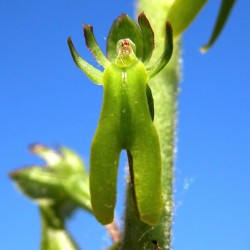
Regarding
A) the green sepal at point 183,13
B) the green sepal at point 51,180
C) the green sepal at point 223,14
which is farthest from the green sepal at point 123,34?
the green sepal at point 51,180

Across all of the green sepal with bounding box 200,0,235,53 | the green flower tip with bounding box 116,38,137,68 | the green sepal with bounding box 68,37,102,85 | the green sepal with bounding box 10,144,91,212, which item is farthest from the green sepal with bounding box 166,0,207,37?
the green sepal with bounding box 10,144,91,212

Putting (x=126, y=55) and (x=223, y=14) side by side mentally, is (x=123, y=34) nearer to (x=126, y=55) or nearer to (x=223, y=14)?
(x=126, y=55)

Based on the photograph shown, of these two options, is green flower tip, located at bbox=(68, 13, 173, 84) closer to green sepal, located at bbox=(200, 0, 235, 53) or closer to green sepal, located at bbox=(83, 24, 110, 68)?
green sepal, located at bbox=(83, 24, 110, 68)

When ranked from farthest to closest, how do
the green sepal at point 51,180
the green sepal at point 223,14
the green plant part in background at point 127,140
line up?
the green sepal at point 51,180
the green sepal at point 223,14
the green plant part in background at point 127,140

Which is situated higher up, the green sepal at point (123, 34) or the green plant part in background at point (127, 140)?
the green sepal at point (123, 34)

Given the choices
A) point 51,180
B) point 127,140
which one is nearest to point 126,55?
point 127,140

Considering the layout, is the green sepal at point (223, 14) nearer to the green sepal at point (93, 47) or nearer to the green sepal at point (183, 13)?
the green sepal at point (183, 13)

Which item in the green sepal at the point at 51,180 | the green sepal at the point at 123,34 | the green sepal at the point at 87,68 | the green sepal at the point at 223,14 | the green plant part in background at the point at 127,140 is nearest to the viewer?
the green plant part in background at the point at 127,140

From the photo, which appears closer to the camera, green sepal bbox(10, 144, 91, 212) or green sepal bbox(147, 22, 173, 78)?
green sepal bbox(147, 22, 173, 78)
